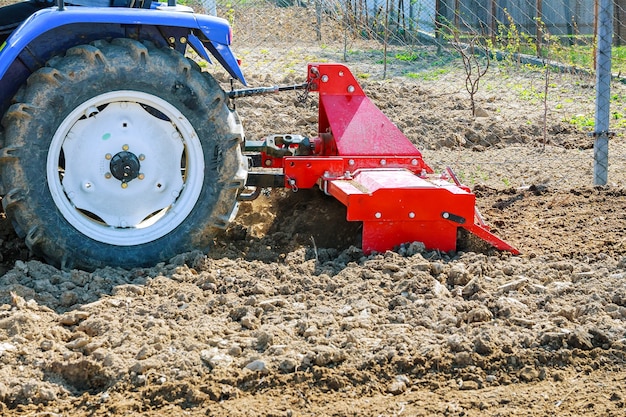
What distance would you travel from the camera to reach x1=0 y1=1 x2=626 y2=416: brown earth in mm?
3404

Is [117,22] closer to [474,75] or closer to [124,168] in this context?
[124,168]

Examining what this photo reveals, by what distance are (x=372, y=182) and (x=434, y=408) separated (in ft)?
6.56

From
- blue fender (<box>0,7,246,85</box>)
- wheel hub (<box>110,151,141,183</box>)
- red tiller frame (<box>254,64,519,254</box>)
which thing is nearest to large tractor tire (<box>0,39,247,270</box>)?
wheel hub (<box>110,151,141,183</box>)

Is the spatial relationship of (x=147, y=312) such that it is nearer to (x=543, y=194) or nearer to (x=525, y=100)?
(x=543, y=194)

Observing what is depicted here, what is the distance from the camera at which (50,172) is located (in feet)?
15.2

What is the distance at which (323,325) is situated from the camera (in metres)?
3.94

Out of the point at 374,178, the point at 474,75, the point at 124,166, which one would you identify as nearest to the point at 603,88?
the point at 374,178

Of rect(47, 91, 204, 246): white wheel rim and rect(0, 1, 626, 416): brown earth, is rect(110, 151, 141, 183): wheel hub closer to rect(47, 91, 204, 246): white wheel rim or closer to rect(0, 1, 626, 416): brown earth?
rect(47, 91, 204, 246): white wheel rim

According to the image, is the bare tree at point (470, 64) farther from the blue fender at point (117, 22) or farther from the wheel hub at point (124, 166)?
the wheel hub at point (124, 166)

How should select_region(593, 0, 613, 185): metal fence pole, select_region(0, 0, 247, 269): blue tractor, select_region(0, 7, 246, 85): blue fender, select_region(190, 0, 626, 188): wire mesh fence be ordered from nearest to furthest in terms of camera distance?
select_region(0, 7, 246, 85): blue fender, select_region(0, 0, 247, 269): blue tractor, select_region(593, 0, 613, 185): metal fence pole, select_region(190, 0, 626, 188): wire mesh fence

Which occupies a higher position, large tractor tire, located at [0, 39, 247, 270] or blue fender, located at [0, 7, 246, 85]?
blue fender, located at [0, 7, 246, 85]

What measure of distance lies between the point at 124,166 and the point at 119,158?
50mm

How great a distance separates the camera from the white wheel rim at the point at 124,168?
471cm

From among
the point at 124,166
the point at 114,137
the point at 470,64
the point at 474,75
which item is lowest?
the point at 124,166
